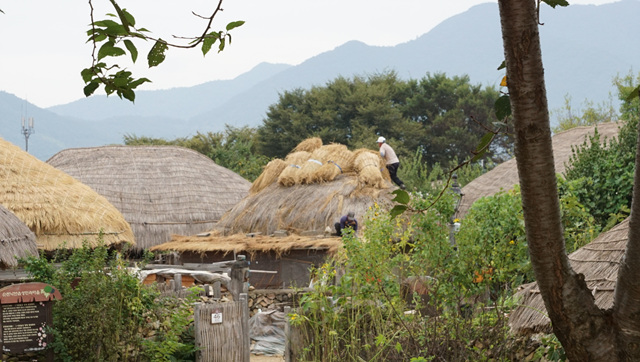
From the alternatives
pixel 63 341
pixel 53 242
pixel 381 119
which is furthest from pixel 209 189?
pixel 63 341

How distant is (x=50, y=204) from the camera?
15352 mm

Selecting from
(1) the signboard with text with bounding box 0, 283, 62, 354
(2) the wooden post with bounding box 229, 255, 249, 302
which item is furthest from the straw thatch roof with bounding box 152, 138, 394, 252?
(1) the signboard with text with bounding box 0, 283, 62, 354

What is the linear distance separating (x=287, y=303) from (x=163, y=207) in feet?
32.2

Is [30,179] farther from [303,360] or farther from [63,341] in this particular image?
[303,360]

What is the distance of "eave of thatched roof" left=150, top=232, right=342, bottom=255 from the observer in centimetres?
1412

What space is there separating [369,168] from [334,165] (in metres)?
0.88

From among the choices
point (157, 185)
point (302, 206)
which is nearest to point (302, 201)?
point (302, 206)

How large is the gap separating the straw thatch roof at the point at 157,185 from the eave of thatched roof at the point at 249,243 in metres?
4.05

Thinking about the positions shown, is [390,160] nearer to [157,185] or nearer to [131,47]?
[157,185]

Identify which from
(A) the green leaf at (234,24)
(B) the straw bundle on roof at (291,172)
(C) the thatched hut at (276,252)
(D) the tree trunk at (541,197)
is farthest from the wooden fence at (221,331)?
(B) the straw bundle on roof at (291,172)

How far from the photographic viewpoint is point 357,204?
50.4ft

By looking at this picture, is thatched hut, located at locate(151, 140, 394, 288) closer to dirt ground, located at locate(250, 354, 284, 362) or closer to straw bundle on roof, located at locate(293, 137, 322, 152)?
straw bundle on roof, located at locate(293, 137, 322, 152)

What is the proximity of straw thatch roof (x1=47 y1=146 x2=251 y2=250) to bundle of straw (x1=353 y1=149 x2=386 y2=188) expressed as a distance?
5883 millimetres

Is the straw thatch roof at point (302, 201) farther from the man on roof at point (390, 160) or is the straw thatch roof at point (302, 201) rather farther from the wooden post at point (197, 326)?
the wooden post at point (197, 326)
